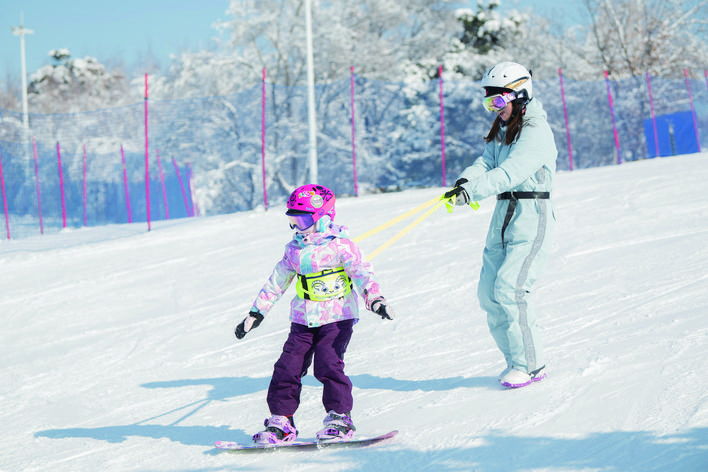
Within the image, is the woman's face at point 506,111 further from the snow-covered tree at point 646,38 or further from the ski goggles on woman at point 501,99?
the snow-covered tree at point 646,38

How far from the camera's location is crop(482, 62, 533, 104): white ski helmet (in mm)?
3986

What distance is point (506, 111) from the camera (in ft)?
13.3

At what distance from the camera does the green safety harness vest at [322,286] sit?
3684 mm

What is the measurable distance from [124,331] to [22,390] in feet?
5.35

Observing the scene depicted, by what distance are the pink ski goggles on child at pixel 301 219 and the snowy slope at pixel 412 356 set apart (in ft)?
3.61

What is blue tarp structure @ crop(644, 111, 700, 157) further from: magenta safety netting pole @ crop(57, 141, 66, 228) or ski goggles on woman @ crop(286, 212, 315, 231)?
ski goggles on woman @ crop(286, 212, 315, 231)

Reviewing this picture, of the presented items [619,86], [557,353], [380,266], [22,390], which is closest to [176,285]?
[380,266]

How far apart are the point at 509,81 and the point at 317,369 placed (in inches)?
73.7

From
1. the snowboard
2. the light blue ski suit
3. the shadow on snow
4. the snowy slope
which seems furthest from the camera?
the light blue ski suit

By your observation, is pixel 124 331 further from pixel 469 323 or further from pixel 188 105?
pixel 188 105

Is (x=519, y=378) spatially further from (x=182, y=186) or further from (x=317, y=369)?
(x=182, y=186)

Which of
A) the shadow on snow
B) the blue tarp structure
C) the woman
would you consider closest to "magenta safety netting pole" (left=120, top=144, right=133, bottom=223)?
the blue tarp structure

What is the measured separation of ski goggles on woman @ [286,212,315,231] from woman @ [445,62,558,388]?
810mm

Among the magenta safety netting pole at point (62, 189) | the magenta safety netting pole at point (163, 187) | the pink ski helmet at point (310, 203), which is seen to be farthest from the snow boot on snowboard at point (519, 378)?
the magenta safety netting pole at point (62, 189)
